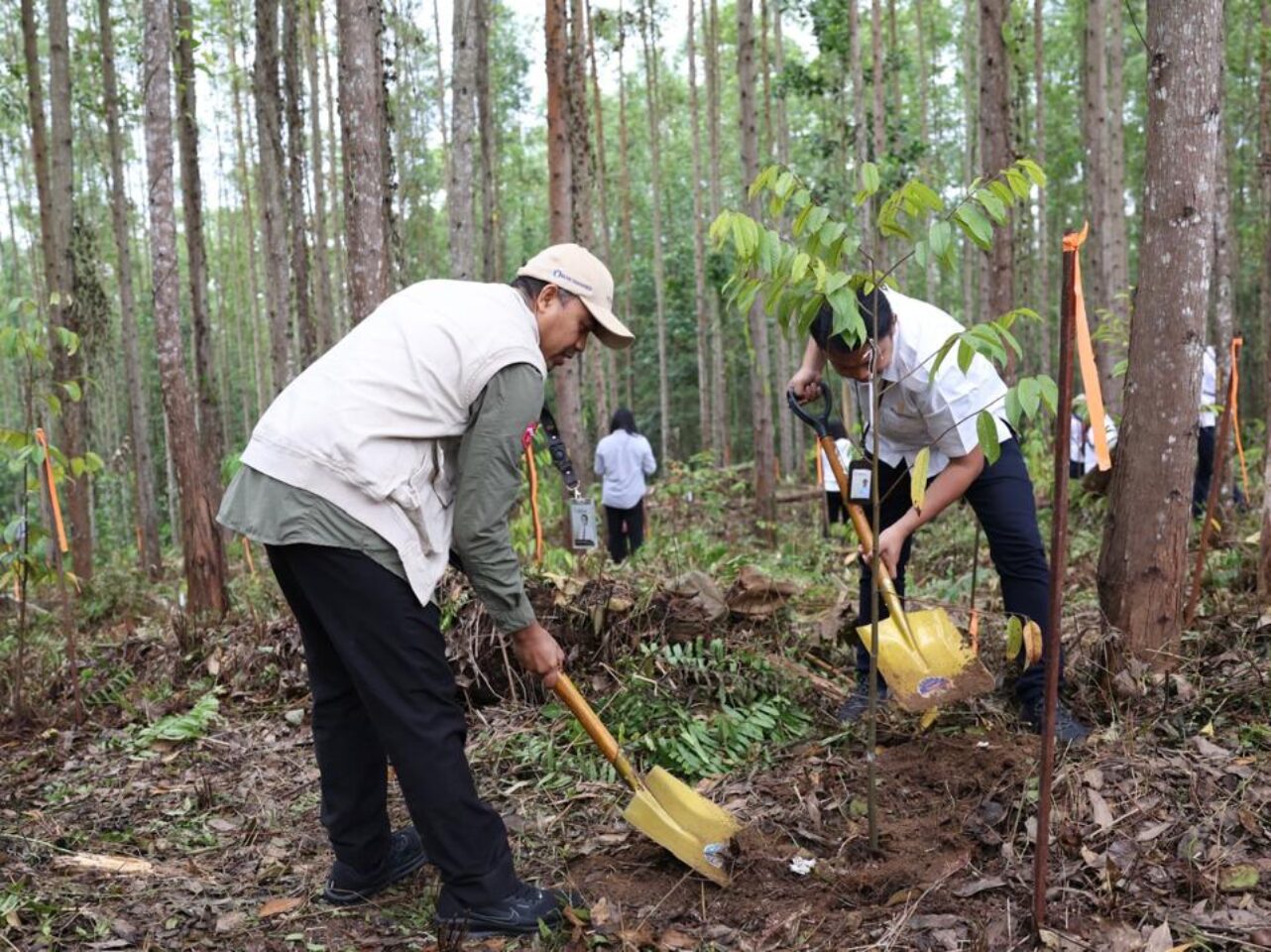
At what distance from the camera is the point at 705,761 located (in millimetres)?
3459

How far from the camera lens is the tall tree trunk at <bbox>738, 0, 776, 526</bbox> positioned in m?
9.83

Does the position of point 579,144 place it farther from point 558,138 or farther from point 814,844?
point 814,844

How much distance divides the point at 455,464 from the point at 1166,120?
2.53 m

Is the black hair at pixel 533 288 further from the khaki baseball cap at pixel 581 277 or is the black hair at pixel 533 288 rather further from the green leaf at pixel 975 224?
the green leaf at pixel 975 224

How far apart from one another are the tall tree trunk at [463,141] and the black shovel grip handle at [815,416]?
19.3ft

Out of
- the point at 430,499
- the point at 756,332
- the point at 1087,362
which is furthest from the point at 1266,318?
the point at 430,499

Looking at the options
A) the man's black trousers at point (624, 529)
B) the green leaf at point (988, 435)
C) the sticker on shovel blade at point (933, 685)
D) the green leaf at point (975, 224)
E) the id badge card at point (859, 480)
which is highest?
the green leaf at point (975, 224)

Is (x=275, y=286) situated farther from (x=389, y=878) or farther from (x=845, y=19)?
(x=389, y=878)

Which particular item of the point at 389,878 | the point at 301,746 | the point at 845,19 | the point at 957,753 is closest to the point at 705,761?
the point at 957,753

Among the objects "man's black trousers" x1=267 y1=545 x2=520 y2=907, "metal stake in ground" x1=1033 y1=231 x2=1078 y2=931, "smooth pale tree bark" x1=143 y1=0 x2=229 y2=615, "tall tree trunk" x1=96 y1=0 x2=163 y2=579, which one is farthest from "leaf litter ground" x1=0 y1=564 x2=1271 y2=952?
"tall tree trunk" x1=96 y1=0 x2=163 y2=579

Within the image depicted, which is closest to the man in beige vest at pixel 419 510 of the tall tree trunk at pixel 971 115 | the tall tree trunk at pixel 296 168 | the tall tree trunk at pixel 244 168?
the tall tree trunk at pixel 296 168

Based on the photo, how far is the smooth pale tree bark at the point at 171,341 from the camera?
20.0ft

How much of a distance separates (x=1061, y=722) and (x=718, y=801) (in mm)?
1124

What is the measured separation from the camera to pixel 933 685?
307cm
